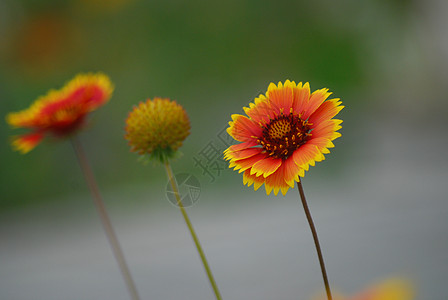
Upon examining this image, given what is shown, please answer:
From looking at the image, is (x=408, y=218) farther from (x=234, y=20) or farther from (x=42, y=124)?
(x=42, y=124)

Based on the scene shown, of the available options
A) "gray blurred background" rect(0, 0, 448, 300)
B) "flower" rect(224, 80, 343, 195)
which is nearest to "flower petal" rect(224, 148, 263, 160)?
"flower" rect(224, 80, 343, 195)

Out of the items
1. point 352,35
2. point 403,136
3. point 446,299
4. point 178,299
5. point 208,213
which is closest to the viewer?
point 446,299

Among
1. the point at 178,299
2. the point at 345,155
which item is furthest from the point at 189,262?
the point at 345,155

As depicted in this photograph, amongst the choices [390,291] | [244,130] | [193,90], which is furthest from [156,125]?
[193,90]

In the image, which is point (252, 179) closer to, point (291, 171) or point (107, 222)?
point (291, 171)

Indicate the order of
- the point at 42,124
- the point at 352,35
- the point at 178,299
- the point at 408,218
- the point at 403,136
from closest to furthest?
the point at 42,124 < the point at 178,299 < the point at 408,218 < the point at 352,35 < the point at 403,136

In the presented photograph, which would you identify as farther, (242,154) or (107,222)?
(107,222)

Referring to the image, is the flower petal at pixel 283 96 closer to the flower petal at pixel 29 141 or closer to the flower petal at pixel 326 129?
the flower petal at pixel 326 129

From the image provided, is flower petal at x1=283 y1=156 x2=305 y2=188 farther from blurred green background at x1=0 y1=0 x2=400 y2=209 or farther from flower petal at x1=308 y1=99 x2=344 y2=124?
blurred green background at x1=0 y1=0 x2=400 y2=209
